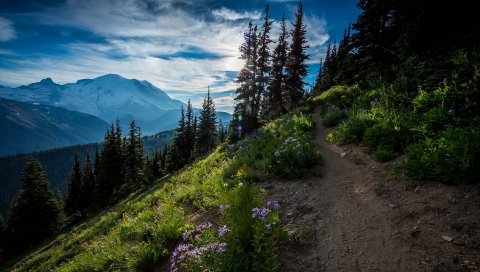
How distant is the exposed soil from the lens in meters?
3.74

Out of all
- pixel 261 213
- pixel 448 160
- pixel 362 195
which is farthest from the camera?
pixel 362 195

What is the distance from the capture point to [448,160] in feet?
16.1

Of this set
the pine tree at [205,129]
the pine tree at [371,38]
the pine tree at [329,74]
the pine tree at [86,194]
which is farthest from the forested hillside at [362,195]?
the pine tree at [86,194]

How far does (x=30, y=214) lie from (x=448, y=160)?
52327 millimetres

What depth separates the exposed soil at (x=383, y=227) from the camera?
3.74 m

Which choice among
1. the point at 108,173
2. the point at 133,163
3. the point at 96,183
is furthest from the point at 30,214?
the point at 133,163

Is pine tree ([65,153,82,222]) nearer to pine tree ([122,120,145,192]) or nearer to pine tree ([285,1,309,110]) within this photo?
pine tree ([122,120,145,192])

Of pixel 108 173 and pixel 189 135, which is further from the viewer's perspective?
pixel 189 135

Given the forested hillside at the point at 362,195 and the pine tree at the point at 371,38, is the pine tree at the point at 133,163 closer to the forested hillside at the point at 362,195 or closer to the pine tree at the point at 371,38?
the forested hillside at the point at 362,195

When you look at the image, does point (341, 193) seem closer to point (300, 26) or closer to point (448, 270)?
point (448, 270)

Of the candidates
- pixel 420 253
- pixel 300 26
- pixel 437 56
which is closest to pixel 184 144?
pixel 300 26

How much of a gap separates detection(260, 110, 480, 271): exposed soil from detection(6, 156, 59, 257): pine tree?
48.7 metres

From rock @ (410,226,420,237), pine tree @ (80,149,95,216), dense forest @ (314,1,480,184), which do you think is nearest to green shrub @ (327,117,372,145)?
dense forest @ (314,1,480,184)

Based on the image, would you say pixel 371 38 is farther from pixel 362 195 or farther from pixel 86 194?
pixel 86 194
